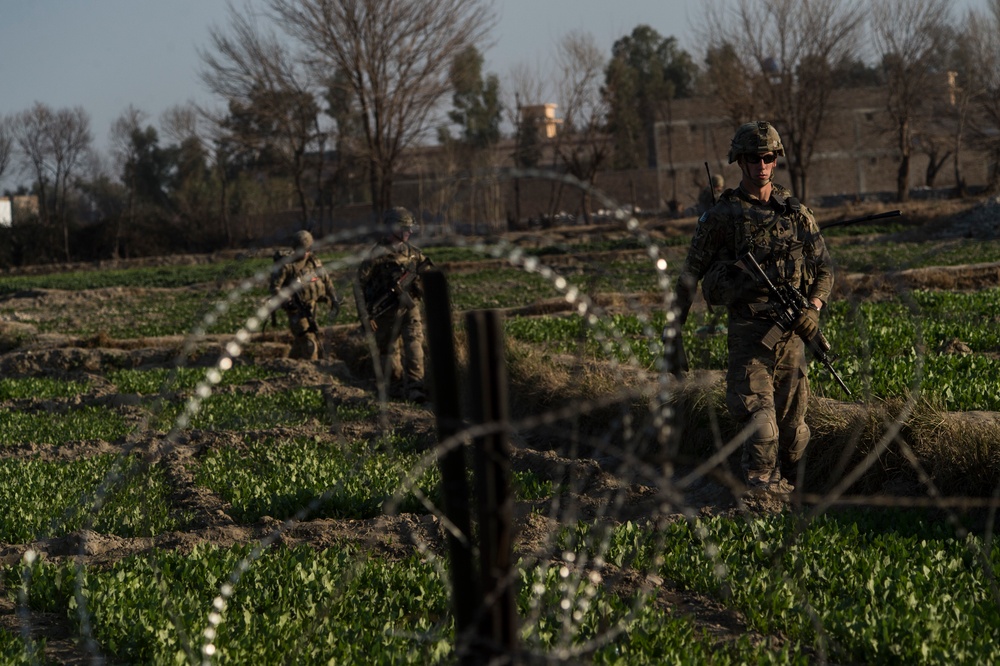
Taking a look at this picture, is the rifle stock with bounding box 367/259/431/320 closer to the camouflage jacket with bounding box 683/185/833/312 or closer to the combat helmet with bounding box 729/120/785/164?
the camouflage jacket with bounding box 683/185/833/312

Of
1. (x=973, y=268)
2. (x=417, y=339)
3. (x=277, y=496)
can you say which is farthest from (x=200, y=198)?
(x=277, y=496)

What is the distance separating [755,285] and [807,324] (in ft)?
1.26

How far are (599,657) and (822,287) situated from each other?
373cm

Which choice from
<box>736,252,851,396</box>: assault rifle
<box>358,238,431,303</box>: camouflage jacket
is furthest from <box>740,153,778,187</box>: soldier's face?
<box>358,238,431,303</box>: camouflage jacket

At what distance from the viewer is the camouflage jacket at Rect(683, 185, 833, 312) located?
7.34 m

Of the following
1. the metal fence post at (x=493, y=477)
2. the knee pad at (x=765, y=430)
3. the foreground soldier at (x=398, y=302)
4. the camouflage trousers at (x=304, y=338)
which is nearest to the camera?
the metal fence post at (x=493, y=477)

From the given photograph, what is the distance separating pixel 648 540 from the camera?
20.8 feet

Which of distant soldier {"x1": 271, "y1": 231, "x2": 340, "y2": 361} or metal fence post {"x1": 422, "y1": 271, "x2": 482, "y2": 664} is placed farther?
distant soldier {"x1": 271, "y1": 231, "x2": 340, "y2": 361}

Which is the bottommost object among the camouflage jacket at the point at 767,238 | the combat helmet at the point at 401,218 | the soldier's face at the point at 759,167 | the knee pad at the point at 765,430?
→ the knee pad at the point at 765,430

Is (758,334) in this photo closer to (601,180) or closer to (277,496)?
(277,496)

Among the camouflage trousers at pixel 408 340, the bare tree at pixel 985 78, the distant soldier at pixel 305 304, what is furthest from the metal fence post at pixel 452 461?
the bare tree at pixel 985 78

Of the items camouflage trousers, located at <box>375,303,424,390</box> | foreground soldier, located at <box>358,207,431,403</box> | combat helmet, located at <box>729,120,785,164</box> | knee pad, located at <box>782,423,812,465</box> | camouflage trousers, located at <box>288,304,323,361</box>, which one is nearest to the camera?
combat helmet, located at <box>729,120,785,164</box>

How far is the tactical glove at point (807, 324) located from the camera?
7.27 meters

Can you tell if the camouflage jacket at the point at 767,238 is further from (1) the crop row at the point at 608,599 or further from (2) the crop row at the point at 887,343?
(1) the crop row at the point at 608,599
